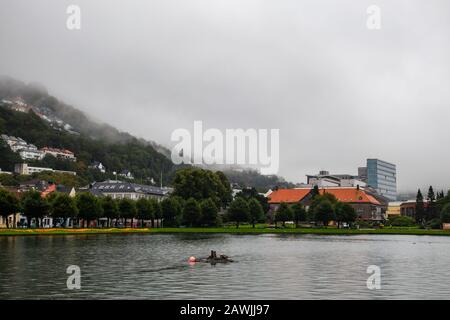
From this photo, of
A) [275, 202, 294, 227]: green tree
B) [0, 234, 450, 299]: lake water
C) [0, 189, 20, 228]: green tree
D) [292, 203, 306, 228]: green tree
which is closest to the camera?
[0, 234, 450, 299]: lake water

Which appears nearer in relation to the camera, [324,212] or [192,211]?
[192,211]

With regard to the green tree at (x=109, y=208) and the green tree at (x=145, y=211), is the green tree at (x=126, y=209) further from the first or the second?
the green tree at (x=109, y=208)

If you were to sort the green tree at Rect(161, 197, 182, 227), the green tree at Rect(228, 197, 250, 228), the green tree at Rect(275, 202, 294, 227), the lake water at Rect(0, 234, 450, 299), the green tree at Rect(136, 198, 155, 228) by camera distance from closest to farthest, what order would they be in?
the lake water at Rect(0, 234, 450, 299)
the green tree at Rect(136, 198, 155, 228)
the green tree at Rect(161, 197, 182, 227)
the green tree at Rect(228, 197, 250, 228)
the green tree at Rect(275, 202, 294, 227)

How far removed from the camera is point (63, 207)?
124250 mm

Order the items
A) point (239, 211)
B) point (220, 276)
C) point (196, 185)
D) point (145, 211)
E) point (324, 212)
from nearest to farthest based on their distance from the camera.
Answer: point (220, 276) < point (145, 211) < point (324, 212) < point (239, 211) < point (196, 185)

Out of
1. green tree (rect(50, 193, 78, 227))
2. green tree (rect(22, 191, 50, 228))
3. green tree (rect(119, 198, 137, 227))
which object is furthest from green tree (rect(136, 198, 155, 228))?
green tree (rect(22, 191, 50, 228))

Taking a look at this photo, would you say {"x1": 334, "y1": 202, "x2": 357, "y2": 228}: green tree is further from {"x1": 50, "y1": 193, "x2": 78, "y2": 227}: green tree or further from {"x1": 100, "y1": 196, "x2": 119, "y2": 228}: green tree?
{"x1": 50, "y1": 193, "x2": 78, "y2": 227}: green tree

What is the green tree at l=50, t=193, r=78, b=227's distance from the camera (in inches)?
4875

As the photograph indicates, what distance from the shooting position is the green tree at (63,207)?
123812 millimetres

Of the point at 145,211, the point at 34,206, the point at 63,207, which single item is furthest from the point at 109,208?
the point at 34,206

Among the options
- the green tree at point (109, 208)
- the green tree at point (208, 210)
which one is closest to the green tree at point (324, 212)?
the green tree at point (208, 210)

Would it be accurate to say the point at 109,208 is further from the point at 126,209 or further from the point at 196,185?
the point at 196,185
